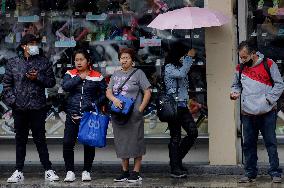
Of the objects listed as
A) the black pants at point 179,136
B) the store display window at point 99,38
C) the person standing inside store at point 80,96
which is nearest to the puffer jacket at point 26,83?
Result: the person standing inside store at point 80,96

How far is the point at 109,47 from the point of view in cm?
1155

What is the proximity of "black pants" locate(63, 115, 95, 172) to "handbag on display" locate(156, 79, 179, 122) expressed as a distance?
1.04 m

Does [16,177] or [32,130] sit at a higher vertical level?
[32,130]

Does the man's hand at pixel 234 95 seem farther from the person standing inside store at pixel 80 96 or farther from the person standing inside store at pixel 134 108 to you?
the person standing inside store at pixel 80 96

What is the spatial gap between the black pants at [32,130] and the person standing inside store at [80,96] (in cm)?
32

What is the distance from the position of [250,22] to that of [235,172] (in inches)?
84.5

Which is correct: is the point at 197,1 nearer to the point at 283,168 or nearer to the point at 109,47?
the point at 109,47

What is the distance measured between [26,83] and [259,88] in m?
3.09

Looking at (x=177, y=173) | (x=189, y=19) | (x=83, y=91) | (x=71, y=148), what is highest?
(x=189, y=19)

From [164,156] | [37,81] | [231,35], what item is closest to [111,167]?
[164,156]

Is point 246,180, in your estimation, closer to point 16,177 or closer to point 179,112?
point 179,112

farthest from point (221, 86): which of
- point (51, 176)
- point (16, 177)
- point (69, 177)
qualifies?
point (16, 177)

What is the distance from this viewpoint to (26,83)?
10352 mm

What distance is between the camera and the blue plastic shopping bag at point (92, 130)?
33.3 ft
